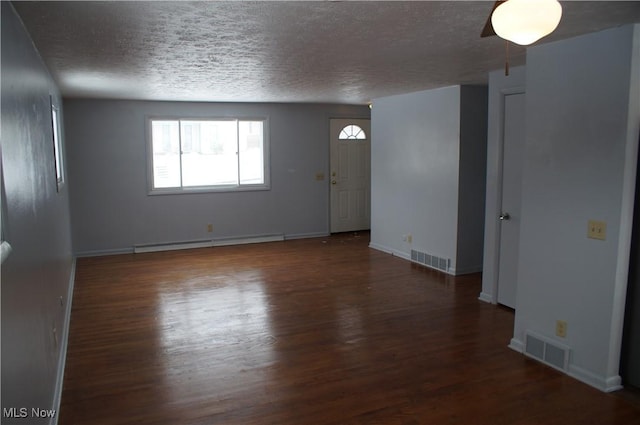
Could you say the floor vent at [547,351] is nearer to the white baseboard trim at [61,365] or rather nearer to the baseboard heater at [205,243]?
the white baseboard trim at [61,365]

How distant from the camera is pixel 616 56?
293 cm

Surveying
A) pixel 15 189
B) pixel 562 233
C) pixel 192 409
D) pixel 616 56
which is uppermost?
pixel 616 56

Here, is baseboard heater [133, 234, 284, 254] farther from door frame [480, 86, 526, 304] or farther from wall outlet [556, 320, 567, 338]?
wall outlet [556, 320, 567, 338]

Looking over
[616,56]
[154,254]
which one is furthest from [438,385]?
[154,254]

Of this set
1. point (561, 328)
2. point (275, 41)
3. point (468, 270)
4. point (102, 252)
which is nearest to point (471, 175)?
point (468, 270)

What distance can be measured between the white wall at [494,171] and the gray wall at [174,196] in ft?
13.0

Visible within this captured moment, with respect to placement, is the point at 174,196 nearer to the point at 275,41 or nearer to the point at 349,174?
the point at 349,174

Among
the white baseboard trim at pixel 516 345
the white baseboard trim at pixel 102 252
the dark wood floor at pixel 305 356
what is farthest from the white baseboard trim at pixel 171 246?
the white baseboard trim at pixel 516 345

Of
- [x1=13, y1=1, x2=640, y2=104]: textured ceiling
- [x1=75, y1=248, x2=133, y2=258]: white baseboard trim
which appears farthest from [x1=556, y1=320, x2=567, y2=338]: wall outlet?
[x1=75, y1=248, x2=133, y2=258]: white baseboard trim

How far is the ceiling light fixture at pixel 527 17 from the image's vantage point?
1581 millimetres

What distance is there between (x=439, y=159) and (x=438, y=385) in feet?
11.0

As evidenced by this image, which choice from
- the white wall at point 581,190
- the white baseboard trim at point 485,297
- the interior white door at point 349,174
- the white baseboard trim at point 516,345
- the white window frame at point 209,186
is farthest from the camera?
the interior white door at point 349,174

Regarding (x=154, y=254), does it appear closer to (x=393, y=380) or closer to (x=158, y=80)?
(x=158, y=80)

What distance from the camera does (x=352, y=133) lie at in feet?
27.9
